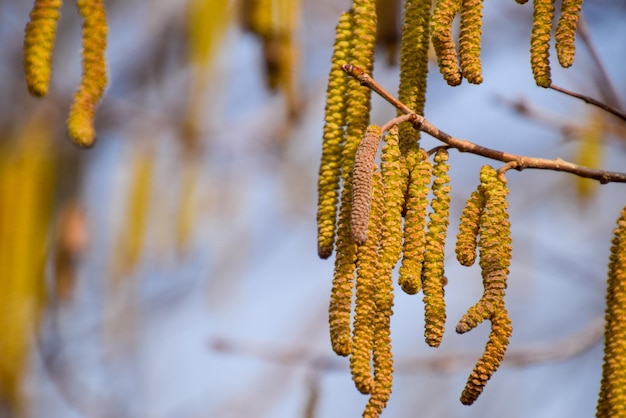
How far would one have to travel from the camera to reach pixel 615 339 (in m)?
0.98

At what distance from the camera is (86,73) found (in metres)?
1.04

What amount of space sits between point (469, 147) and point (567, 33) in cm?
17

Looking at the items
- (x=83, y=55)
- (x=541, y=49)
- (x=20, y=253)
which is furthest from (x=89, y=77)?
(x=20, y=253)

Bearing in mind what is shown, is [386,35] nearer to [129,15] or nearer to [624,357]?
[624,357]

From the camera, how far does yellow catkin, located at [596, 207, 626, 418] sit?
3.16 feet

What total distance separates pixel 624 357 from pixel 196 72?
1453mm

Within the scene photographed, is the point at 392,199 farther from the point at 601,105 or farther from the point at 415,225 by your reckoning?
the point at 601,105

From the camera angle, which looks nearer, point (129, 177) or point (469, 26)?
point (469, 26)

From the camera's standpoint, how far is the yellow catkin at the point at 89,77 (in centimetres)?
99

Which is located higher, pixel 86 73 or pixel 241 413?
pixel 86 73

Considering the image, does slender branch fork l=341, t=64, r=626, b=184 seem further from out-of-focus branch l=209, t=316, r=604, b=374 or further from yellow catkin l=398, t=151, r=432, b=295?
out-of-focus branch l=209, t=316, r=604, b=374

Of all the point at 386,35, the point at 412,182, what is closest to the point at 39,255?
the point at 386,35

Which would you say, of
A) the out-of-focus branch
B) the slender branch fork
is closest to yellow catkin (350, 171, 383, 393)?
the slender branch fork

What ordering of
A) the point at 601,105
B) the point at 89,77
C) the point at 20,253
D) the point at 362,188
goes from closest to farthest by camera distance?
the point at 362,188 < the point at 89,77 < the point at 601,105 < the point at 20,253
